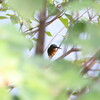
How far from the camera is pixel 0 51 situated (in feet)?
0.78

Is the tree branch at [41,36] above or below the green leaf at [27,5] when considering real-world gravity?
above

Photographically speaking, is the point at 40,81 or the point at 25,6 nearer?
the point at 40,81

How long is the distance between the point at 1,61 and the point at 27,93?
0.04m

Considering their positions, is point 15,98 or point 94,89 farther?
point 15,98

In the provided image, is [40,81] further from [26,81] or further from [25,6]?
[25,6]

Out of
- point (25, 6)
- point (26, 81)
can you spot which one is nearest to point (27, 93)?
point (26, 81)

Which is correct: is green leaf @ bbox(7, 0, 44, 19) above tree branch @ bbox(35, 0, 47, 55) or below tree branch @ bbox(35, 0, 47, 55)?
below

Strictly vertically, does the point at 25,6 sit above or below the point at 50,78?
above

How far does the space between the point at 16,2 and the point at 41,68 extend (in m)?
0.12

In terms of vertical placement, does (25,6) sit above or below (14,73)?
above

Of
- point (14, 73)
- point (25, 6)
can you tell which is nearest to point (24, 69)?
point (14, 73)

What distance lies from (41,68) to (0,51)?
1.8 inches

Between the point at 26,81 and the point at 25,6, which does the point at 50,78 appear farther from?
the point at 25,6

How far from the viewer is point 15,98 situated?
15.1 inches
